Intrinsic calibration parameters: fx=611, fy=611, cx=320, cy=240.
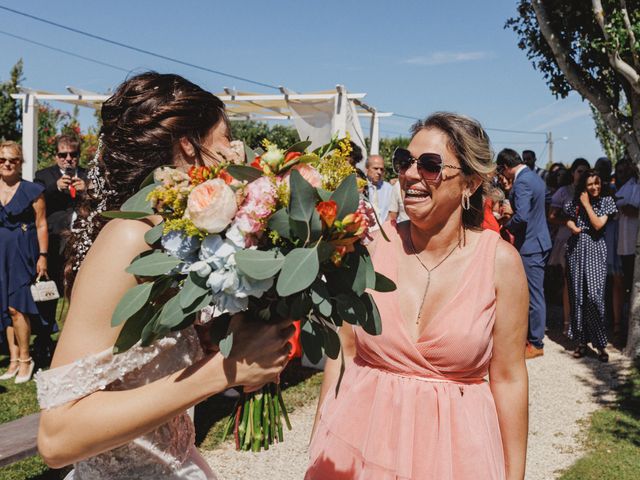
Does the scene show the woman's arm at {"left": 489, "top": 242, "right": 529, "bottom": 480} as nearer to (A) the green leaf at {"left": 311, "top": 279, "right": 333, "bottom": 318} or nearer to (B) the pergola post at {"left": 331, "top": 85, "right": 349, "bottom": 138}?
(A) the green leaf at {"left": 311, "top": 279, "right": 333, "bottom": 318}

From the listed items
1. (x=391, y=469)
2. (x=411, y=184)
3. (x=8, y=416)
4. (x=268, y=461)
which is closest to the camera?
(x=391, y=469)

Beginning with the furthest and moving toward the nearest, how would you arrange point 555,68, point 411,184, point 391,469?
1. point 555,68
2. point 411,184
3. point 391,469

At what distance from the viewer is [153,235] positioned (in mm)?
1511

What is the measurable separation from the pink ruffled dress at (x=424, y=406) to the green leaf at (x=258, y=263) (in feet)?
3.67

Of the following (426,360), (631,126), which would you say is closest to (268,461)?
(426,360)

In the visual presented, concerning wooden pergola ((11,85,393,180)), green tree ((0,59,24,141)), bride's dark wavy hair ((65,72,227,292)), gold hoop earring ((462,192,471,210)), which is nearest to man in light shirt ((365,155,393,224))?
wooden pergola ((11,85,393,180))

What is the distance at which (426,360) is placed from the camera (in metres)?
Answer: 2.37

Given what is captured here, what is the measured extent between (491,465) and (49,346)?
21.4 ft

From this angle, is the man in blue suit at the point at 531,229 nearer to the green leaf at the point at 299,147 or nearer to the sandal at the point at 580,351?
the sandal at the point at 580,351

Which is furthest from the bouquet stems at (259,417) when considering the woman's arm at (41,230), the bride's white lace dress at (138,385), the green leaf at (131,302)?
the woman's arm at (41,230)

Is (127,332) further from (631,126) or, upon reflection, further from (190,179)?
(631,126)

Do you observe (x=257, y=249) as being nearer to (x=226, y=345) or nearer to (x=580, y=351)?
(x=226, y=345)

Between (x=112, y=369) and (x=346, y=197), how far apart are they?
0.77m

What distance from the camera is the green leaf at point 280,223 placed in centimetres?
143
